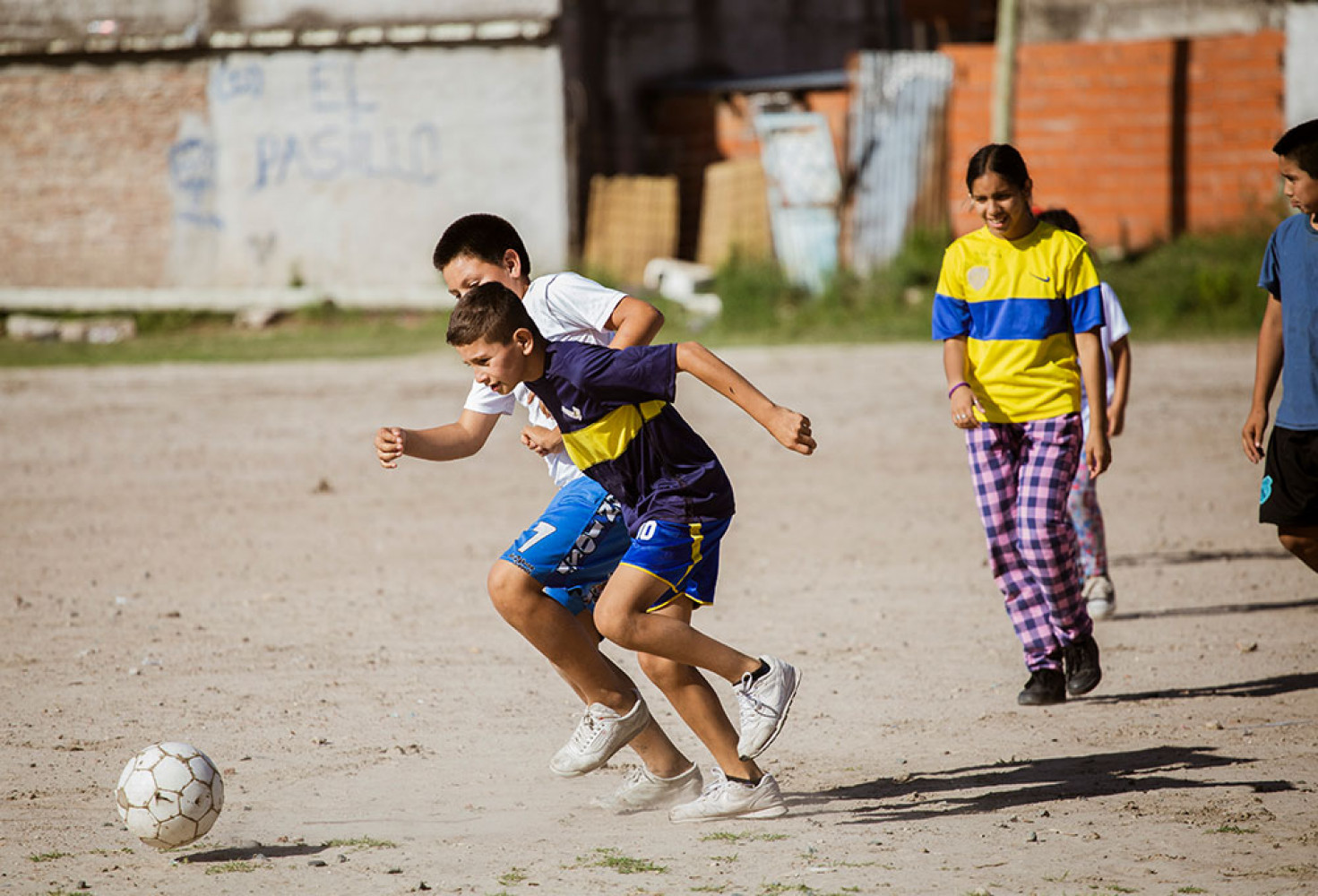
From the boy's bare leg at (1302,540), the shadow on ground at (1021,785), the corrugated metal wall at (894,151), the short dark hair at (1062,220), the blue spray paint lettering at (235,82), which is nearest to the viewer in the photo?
the shadow on ground at (1021,785)

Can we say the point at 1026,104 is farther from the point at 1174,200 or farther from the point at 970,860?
the point at 970,860

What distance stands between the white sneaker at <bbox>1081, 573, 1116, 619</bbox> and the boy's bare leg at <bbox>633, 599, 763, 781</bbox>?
2.82 metres

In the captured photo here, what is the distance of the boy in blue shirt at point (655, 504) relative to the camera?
410 cm

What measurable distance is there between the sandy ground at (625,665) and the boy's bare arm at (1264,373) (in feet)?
3.05

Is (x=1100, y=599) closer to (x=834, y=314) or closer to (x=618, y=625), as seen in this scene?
(x=618, y=625)

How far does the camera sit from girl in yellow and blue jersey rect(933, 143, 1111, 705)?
5.25 metres

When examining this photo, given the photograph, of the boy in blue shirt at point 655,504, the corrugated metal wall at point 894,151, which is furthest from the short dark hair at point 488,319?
the corrugated metal wall at point 894,151

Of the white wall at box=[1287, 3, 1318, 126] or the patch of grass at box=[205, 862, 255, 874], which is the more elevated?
the white wall at box=[1287, 3, 1318, 126]

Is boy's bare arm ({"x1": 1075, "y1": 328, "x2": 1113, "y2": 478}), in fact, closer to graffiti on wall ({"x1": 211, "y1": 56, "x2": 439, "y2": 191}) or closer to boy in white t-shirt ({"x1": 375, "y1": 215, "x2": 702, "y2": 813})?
boy in white t-shirt ({"x1": 375, "y1": 215, "x2": 702, "y2": 813})

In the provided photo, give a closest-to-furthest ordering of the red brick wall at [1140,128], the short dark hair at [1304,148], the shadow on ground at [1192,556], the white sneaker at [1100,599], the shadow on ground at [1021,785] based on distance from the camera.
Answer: the shadow on ground at [1021,785], the short dark hair at [1304,148], the white sneaker at [1100,599], the shadow on ground at [1192,556], the red brick wall at [1140,128]

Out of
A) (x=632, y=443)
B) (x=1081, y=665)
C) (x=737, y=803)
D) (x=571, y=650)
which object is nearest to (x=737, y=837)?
(x=737, y=803)

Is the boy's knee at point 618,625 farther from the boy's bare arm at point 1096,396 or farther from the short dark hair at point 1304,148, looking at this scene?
the short dark hair at point 1304,148

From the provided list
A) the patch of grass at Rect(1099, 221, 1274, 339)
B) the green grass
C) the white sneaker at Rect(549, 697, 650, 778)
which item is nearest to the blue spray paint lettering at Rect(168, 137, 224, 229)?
the green grass

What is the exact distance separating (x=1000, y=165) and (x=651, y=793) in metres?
2.39
